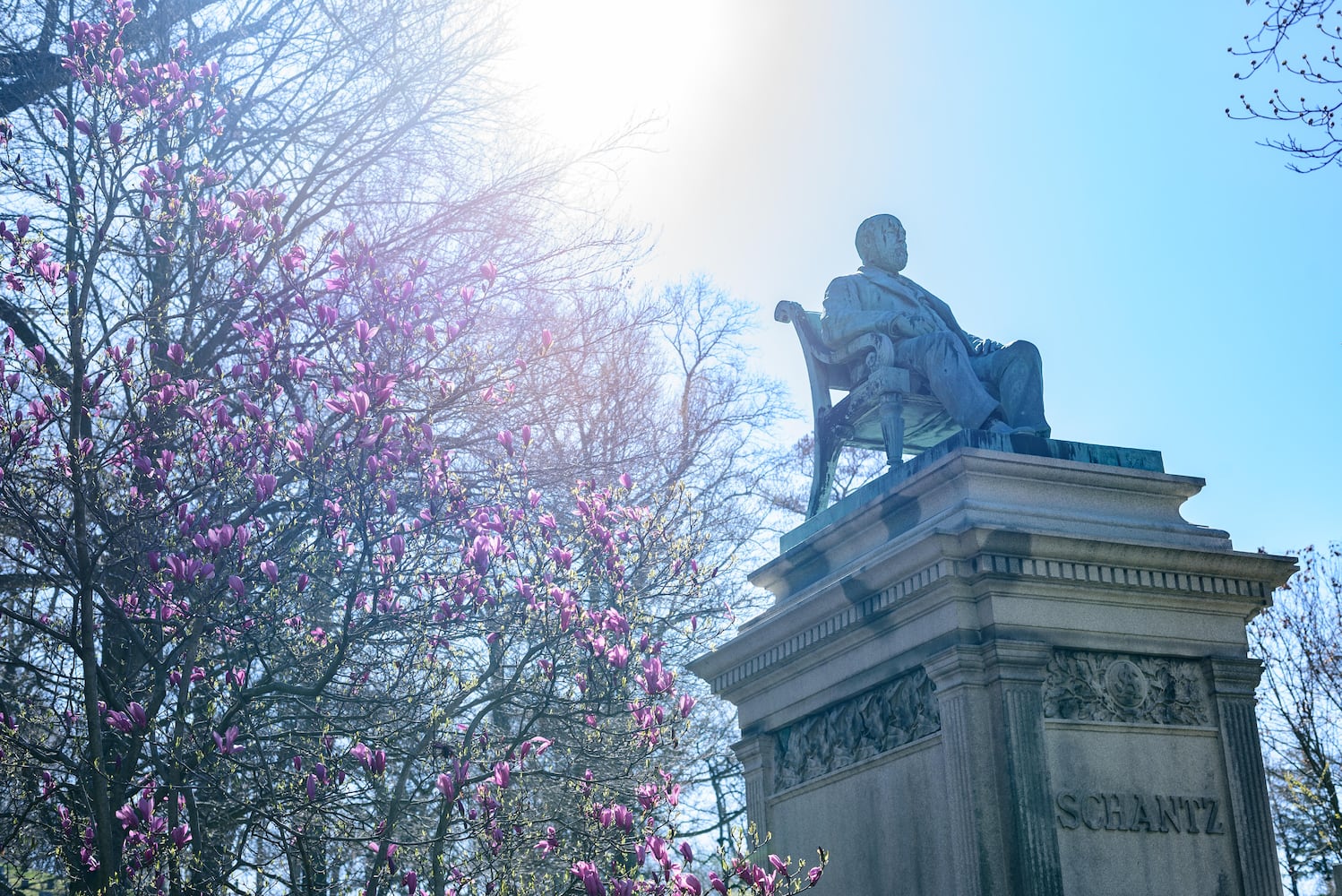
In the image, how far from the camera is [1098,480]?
7453 millimetres

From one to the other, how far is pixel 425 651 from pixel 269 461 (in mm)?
1604

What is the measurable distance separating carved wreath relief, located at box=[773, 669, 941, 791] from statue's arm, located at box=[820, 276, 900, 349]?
2.19 metres

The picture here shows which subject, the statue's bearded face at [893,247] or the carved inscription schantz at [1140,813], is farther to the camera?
the statue's bearded face at [893,247]

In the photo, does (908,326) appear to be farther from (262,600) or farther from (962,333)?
(262,600)

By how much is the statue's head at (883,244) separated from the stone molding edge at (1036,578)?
2401mm

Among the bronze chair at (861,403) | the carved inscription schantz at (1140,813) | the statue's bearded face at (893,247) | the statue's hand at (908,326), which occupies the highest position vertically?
the statue's bearded face at (893,247)

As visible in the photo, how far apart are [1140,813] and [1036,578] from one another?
114 centimetres

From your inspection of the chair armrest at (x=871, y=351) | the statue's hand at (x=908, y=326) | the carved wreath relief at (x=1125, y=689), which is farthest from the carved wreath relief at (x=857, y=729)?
the statue's hand at (x=908, y=326)

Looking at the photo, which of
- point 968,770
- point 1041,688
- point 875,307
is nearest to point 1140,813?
point 1041,688

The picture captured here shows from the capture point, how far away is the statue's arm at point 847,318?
28.5 feet

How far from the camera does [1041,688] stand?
677 cm

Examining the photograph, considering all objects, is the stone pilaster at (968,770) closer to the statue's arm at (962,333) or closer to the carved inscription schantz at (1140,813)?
the carved inscription schantz at (1140,813)

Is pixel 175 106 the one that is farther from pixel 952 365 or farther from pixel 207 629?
pixel 952 365

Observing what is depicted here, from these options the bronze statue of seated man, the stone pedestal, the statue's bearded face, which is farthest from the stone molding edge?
the statue's bearded face
